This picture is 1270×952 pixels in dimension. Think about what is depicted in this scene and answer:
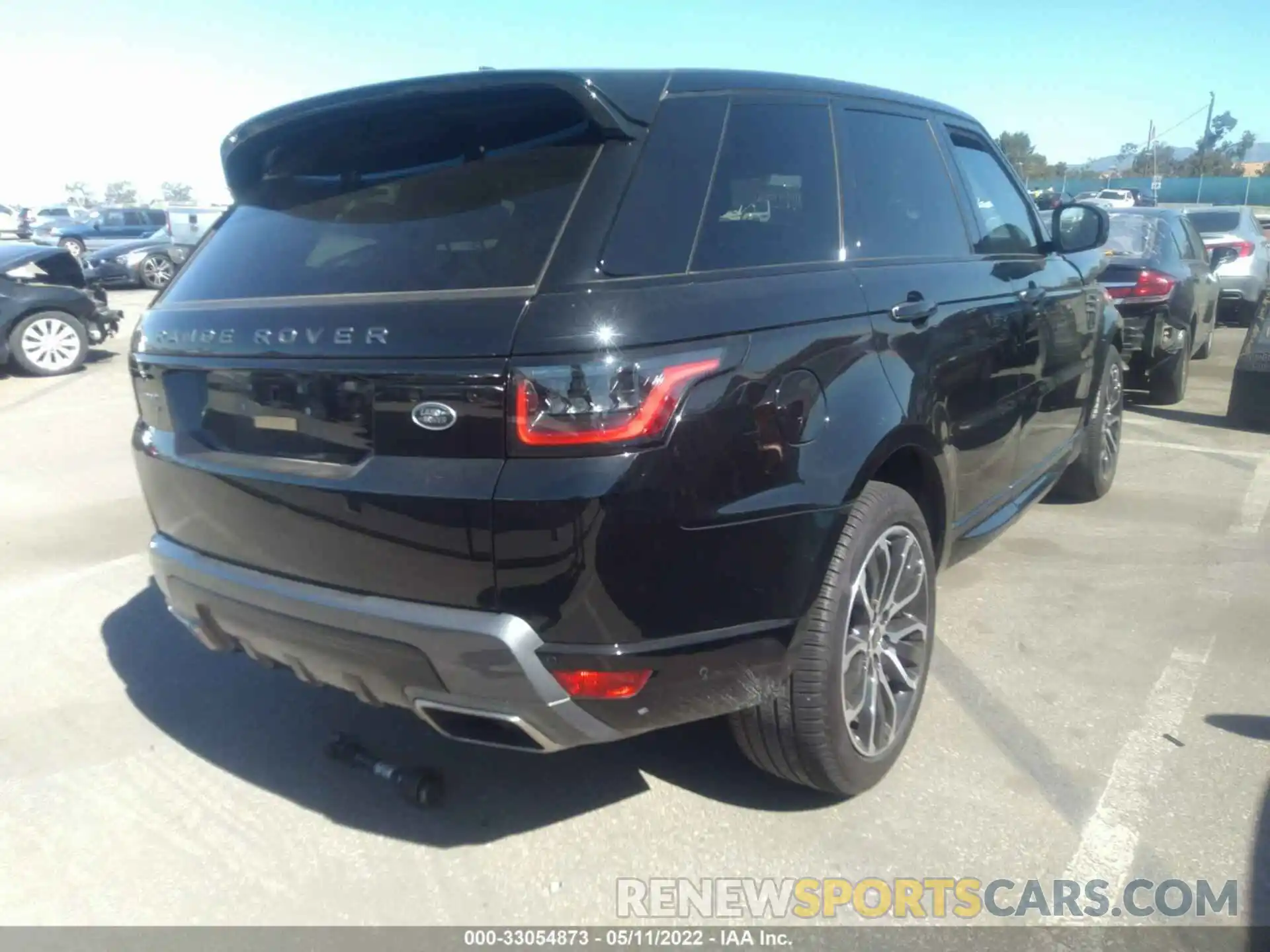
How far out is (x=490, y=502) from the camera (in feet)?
7.24

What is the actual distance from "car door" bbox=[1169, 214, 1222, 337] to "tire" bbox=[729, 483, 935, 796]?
706cm

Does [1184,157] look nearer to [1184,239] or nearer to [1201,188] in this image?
[1201,188]

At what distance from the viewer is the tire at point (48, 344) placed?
10406 millimetres

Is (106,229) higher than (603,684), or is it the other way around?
(603,684)

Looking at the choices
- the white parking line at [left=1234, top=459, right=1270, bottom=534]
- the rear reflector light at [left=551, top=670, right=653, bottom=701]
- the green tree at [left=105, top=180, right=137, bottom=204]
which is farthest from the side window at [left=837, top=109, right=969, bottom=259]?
the green tree at [left=105, top=180, right=137, bottom=204]

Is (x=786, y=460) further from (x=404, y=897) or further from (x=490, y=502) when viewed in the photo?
(x=404, y=897)

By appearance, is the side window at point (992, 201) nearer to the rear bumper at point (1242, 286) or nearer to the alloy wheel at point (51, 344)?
the alloy wheel at point (51, 344)

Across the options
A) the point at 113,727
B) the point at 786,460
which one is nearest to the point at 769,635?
the point at 786,460

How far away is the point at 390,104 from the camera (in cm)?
268

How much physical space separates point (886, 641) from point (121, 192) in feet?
508

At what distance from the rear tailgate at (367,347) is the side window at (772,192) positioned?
1.20 feet

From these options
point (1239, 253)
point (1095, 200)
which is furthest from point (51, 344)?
point (1095, 200)

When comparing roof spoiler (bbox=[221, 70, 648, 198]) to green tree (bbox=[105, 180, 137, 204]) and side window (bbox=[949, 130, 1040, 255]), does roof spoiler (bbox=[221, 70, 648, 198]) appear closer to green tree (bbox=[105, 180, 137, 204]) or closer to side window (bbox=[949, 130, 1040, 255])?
side window (bbox=[949, 130, 1040, 255])

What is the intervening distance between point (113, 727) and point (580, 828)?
1.68 m
